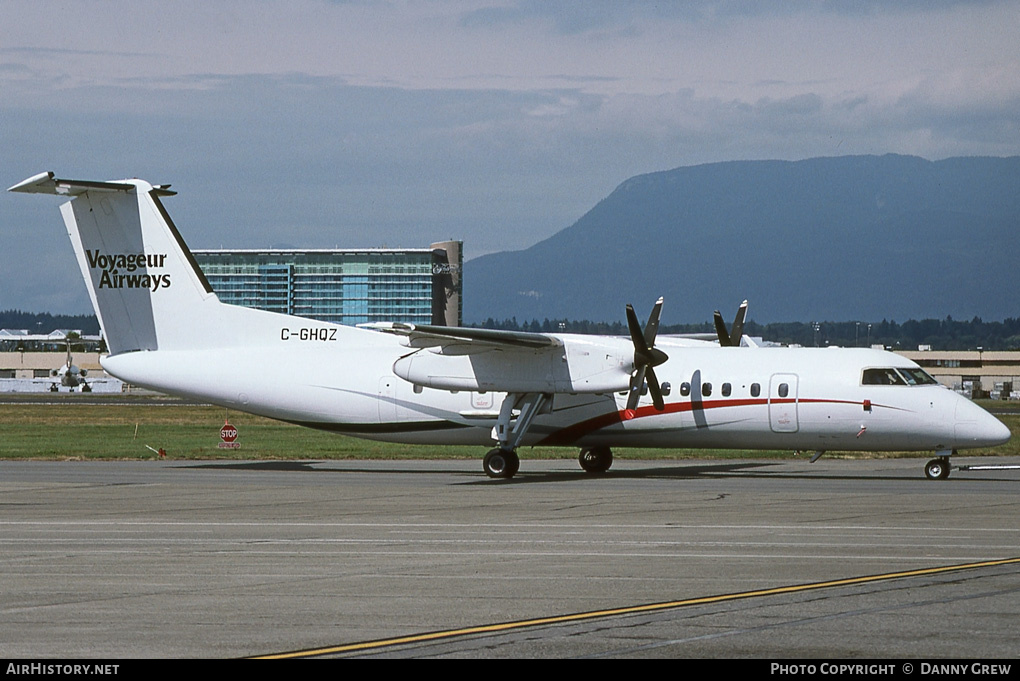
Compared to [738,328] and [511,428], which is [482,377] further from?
[738,328]

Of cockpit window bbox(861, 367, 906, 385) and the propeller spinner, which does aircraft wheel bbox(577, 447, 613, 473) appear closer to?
the propeller spinner

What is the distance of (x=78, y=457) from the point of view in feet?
125

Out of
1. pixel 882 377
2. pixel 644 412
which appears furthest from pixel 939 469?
pixel 644 412

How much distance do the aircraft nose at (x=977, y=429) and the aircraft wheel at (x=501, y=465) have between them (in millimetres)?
10383

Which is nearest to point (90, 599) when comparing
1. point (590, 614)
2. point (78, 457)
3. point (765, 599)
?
point (590, 614)

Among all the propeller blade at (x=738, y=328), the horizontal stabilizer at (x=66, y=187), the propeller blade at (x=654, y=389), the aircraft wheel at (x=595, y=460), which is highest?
the horizontal stabilizer at (x=66, y=187)

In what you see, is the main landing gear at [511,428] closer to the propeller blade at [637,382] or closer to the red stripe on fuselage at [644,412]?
the red stripe on fuselage at [644,412]

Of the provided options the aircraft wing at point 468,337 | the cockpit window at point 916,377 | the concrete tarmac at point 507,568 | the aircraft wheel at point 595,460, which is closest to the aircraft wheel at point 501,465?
the concrete tarmac at point 507,568

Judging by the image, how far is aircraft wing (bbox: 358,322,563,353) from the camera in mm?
27844

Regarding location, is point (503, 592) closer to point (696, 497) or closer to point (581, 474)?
point (696, 497)

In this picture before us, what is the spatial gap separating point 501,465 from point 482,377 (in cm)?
221

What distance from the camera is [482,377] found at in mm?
30500

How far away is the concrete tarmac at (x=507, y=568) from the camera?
404 inches

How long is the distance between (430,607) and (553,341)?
17.9m
